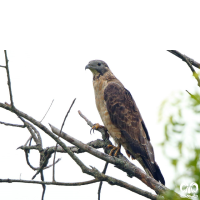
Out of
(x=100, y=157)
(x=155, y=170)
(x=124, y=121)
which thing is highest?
(x=124, y=121)

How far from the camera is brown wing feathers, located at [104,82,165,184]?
4.96m

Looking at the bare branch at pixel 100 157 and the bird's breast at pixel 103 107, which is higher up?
the bird's breast at pixel 103 107

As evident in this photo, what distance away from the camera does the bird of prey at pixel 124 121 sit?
4.93 meters

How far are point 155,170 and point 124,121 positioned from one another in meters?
1.11

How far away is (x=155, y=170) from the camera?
4629 mm

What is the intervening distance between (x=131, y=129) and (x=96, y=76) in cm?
156

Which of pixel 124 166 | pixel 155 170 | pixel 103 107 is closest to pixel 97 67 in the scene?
pixel 103 107

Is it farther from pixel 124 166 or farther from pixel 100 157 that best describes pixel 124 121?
pixel 100 157

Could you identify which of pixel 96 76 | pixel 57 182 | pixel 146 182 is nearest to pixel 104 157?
pixel 146 182

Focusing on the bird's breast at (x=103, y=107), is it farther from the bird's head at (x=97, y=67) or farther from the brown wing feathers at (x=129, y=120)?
the bird's head at (x=97, y=67)

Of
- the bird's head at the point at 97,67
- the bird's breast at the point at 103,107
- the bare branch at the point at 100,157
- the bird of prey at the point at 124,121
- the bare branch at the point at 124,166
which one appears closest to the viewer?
the bare branch at the point at 100,157

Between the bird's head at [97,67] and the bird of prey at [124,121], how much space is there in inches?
11.2

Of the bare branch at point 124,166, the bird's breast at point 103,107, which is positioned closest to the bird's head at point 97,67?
the bird's breast at point 103,107

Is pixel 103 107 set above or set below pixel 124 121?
above
